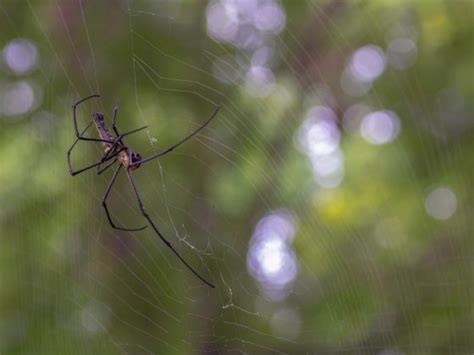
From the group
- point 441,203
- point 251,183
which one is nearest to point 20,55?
point 251,183

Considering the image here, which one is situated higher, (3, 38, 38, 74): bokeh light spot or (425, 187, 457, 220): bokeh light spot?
(3, 38, 38, 74): bokeh light spot

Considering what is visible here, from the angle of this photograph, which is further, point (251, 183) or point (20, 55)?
point (20, 55)

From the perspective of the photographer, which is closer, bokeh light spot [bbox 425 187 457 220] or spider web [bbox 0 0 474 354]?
spider web [bbox 0 0 474 354]

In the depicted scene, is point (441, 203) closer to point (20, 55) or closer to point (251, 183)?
point (251, 183)

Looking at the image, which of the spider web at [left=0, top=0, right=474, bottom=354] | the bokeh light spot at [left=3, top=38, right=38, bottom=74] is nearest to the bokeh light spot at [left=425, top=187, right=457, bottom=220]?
the spider web at [left=0, top=0, right=474, bottom=354]

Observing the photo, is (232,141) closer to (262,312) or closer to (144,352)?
(262,312)

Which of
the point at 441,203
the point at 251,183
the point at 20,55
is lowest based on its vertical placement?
the point at 251,183

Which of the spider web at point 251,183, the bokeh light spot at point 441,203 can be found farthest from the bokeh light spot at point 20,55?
the bokeh light spot at point 441,203

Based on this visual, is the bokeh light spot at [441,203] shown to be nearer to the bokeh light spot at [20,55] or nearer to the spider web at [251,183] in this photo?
the spider web at [251,183]

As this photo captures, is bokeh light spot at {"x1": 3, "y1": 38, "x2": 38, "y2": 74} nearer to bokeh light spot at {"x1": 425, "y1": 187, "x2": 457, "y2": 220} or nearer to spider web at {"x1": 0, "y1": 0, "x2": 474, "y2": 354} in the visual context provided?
spider web at {"x1": 0, "y1": 0, "x2": 474, "y2": 354}
